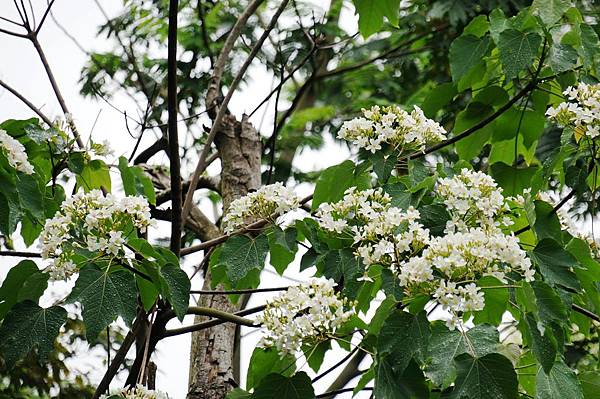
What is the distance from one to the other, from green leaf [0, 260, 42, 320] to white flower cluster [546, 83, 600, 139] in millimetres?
1196

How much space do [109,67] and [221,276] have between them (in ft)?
9.89

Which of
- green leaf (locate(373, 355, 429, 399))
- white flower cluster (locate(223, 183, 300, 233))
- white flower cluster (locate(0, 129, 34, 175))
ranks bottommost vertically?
green leaf (locate(373, 355, 429, 399))

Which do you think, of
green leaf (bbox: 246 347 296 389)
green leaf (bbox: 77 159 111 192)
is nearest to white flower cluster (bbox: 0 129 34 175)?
green leaf (bbox: 77 159 111 192)

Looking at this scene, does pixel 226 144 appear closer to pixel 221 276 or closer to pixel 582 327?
pixel 221 276

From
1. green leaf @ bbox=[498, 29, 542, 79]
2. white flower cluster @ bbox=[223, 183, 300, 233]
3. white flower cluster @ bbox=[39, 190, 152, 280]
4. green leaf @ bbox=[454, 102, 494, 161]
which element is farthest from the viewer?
green leaf @ bbox=[454, 102, 494, 161]

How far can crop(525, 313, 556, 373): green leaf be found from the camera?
53.1 inches

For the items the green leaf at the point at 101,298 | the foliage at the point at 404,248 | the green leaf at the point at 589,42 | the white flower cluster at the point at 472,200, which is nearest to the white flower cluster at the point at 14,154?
the foliage at the point at 404,248

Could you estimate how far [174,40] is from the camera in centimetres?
157

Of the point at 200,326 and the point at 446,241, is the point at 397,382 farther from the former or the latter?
the point at 200,326

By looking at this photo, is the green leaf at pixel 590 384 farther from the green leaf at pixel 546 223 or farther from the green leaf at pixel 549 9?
the green leaf at pixel 549 9

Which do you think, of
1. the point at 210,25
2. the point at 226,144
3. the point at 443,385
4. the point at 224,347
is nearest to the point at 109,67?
the point at 210,25

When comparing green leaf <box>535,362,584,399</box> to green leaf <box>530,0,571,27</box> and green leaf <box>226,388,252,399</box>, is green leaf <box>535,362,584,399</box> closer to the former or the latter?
green leaf <box>226,388,252,399</box>

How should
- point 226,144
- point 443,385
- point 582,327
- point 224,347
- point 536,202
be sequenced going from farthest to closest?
point 226,144 → point 224,347 → point 582,327 → point 536,202 → point 443,385

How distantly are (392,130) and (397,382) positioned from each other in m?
0.61
